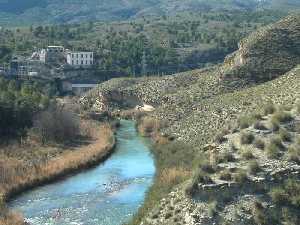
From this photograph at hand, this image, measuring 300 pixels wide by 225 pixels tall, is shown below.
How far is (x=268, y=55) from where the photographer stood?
91.1 metres

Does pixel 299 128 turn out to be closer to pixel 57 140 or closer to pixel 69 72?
pixel 57 140

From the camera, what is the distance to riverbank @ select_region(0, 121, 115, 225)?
53147 mm

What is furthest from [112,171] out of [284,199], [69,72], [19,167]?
[69,72]

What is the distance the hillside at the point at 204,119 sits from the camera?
36.9 m

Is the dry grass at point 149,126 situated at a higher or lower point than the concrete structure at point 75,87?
higher

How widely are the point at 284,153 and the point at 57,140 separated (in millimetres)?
42893

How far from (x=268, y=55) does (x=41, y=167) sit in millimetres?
40511

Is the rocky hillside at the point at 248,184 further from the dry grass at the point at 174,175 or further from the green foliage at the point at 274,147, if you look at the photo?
the dry grass at the point at 174,175

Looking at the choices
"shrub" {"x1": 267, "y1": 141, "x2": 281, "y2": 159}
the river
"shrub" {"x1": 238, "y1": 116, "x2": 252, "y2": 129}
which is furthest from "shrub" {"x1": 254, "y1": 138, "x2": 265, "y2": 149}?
the river

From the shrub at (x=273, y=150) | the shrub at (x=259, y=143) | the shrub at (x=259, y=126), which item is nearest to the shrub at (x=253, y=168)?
the shrub at (x=273, y=150)

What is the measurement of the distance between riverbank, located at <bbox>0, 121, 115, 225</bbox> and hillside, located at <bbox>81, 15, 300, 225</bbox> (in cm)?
649

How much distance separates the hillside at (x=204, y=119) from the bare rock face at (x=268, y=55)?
129 mm

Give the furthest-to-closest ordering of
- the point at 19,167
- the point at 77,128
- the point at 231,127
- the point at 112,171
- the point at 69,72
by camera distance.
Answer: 1. the point at 69,72
2. the point at 77,128
3. the point at 112,171
4. the point at 19,167
5. the point at 231,127

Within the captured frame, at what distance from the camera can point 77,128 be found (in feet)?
274
